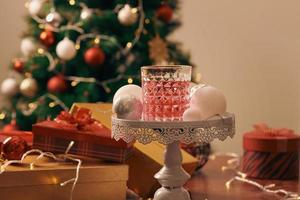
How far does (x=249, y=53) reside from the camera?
96.3 inches

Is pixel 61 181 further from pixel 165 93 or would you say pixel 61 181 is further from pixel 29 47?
pixel 29 47

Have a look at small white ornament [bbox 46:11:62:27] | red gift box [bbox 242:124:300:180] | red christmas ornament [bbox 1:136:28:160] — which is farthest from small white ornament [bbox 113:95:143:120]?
small white ornament [bbox 46:11:62:27]

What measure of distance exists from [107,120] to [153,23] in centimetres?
83

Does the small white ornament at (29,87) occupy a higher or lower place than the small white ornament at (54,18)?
lower

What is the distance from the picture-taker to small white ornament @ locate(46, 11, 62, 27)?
2.02m

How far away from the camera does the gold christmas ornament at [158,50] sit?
2.00 meters

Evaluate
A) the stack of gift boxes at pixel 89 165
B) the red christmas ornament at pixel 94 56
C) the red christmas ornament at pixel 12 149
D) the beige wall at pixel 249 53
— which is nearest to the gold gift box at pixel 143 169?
the stack of gift boxes at pixel 89 165

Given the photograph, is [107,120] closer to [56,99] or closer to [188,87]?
[188,87]

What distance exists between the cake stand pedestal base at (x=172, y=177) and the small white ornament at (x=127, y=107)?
0.08m

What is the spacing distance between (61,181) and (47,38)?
3.45 feet

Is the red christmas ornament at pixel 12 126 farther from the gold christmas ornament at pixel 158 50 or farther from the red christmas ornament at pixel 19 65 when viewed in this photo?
the gold christmas ornament at pixel 158 50

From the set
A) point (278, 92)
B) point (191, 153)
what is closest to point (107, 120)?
point (191, 153)

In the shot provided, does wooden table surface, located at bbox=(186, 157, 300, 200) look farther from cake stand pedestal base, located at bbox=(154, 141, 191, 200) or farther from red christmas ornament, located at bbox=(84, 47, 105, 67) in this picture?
red christmas ornament, located at bbox=(84, 47, 105, 67)

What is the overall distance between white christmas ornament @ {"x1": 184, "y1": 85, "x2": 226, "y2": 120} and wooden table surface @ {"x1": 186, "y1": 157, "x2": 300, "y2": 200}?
0.97ft
